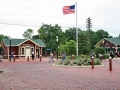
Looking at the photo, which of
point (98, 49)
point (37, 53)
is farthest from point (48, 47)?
point (98, 49)

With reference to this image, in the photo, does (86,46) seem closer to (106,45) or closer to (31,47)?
(106,45)

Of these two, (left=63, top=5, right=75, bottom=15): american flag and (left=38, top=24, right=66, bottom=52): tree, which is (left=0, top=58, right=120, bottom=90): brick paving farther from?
(left=38, top=24, right=66, bottom=52): tree

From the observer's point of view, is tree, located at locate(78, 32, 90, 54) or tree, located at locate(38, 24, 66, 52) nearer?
tree, located at locate(78, 32, 90, 54)

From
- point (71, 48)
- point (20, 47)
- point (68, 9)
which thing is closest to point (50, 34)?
point (71, 48)

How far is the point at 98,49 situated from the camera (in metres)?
43.7

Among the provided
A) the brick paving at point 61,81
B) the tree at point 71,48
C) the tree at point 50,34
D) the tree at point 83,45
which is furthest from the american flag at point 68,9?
the tree at point 50,34

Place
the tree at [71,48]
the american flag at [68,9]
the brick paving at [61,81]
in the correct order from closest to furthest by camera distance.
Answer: the brick paving at [61,81] → the american flag at [68,9] → the tree at [71,48]

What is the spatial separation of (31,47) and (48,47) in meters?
20.4

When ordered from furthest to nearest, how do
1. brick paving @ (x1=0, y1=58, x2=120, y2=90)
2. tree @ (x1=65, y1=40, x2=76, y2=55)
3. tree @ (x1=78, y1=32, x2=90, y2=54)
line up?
tree @ (x1=78, y1=32, x2=90, y2=54), tree @ (x1=65, y1=40, x2=76, y2=55), brick paving @ (x1=0, y1=58, x2=120, y2=90)

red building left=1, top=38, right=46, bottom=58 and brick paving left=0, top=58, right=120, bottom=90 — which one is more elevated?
red building left=1, top=38, right=46, bottom=58

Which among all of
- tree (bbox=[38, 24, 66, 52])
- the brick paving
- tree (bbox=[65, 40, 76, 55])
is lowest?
the brick paving

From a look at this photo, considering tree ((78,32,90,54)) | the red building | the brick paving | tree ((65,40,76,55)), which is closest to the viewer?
the brick paving

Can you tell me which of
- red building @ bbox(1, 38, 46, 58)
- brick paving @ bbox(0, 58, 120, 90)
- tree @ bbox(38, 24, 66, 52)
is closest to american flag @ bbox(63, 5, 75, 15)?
brick paving @ bbox(0, 58, 120, 90)

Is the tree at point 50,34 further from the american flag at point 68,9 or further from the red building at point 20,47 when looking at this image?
the american flag at point 68,9
